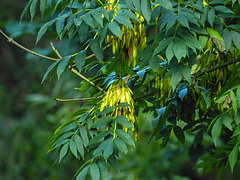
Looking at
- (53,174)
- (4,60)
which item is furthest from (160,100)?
(4,60)

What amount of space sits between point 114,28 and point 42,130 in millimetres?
2895

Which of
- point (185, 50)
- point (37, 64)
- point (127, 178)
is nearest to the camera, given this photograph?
point (185, 50)

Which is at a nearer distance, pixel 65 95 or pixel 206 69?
pixel 206 69

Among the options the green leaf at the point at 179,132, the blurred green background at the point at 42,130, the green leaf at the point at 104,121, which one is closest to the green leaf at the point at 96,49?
the green leaf at the point at 104,121

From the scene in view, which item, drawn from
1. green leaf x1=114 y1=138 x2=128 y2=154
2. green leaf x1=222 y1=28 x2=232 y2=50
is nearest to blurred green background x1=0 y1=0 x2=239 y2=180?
green leaf x1=222 y1=28 x2=232 y2=50

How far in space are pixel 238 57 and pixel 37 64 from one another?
9.65 ft

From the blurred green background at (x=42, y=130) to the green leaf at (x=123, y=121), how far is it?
149 centimetres

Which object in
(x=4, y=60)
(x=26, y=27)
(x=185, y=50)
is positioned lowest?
(x=4, y=60)

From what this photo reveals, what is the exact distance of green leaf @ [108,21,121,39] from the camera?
88 cm

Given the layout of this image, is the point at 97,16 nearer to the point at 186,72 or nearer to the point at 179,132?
the point at 186,72

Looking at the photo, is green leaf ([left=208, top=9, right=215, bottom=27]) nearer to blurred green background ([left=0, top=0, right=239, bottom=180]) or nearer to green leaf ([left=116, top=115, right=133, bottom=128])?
green leaf ([left=116, top=115, right=133, bottom=128])

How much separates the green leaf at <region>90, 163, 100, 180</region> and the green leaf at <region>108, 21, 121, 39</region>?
31cm

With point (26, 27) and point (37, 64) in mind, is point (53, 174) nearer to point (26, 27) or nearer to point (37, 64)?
point (37, 64)

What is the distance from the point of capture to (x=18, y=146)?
141 inches
